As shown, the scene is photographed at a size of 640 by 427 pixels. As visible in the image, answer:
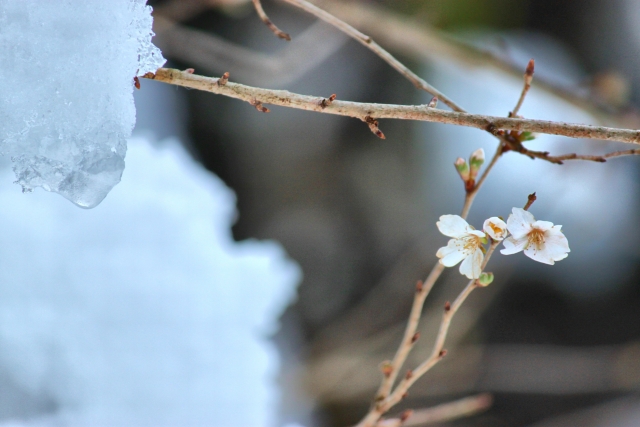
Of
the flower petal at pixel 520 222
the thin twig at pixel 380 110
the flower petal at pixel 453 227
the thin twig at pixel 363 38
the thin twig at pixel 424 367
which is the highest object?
the thin twig at pixel 363 38

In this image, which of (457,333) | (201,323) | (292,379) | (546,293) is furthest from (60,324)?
(546,293)

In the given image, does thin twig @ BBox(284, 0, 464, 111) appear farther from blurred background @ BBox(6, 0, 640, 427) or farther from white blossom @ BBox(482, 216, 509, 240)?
blurred background @ BBox(6, 0, 640, 427)

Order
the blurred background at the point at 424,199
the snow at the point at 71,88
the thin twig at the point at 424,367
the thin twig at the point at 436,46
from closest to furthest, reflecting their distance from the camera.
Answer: the snow at the point at 71,88
the thin twig at the point at 424,367
the thin twig at the point at 436,46
the blurred background at the point at 424,199

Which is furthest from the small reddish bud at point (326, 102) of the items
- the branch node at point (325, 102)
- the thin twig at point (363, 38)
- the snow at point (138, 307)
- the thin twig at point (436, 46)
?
the thin twig at point (436, 46)

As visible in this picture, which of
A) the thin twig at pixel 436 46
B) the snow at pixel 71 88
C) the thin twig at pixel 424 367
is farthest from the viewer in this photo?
the thin twig at pixel 436 46

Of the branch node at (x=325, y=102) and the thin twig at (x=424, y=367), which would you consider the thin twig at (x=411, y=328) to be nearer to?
the thin twig at (x=424, y=367)

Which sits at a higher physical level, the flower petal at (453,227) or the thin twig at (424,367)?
the flower petal at (453,227)

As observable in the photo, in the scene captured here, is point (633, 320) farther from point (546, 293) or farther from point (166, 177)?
point (166, 177)
